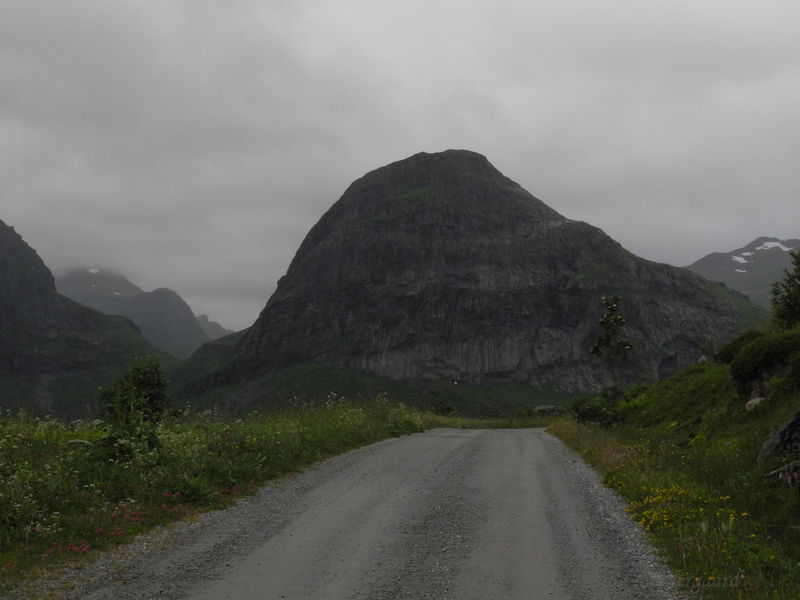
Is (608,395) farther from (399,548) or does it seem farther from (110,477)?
(110,477)

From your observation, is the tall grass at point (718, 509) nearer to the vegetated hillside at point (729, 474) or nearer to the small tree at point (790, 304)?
the vegetated hillside at point (729, 474)

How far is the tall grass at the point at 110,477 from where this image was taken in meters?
8.17

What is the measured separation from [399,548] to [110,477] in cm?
584

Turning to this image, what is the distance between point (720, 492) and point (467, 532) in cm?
582

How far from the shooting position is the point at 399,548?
841 cm

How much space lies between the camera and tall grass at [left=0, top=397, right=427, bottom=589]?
817cm

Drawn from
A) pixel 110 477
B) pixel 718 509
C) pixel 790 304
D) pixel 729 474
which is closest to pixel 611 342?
pixel 790 304

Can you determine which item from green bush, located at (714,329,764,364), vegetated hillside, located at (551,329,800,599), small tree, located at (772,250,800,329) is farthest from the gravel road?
small tree, located at (772,250,800,329)

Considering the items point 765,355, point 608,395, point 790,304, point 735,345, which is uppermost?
point 790,304

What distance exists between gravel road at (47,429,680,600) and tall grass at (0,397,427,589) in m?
0.71

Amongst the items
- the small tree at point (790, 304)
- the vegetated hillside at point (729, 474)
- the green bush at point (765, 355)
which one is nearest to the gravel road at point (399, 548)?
the vegetated hillside at point (729, 474)

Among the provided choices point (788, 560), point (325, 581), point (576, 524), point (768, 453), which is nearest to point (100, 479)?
point (325, 581)

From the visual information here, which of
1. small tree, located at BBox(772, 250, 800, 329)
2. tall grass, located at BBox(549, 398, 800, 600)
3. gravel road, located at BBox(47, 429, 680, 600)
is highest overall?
small tree, located at BBox(772, 250, 800, 329)

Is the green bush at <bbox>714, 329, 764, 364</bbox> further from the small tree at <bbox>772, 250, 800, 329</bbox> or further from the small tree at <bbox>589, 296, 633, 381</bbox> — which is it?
the small tree at <bbox>589, 296, 633, 381</bbox>
